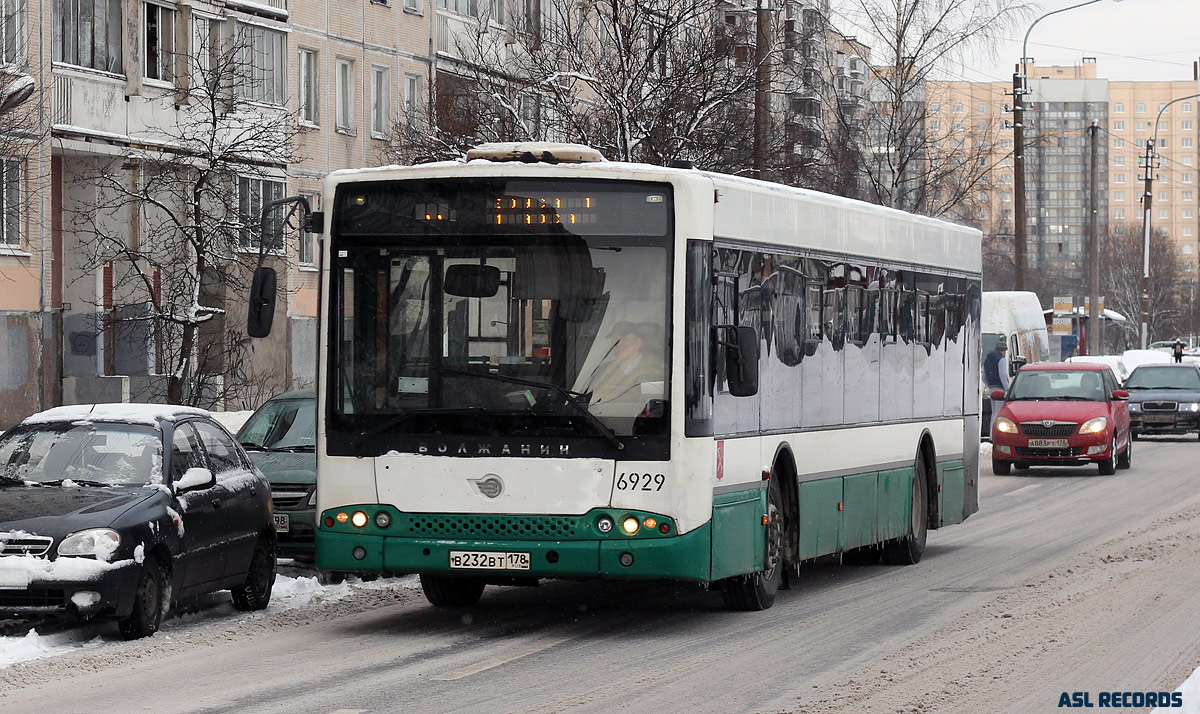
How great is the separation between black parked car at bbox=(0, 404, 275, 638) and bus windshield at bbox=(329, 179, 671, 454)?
51.8 inches

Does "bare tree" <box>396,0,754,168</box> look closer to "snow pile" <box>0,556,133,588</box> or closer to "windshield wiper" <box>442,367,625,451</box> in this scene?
"windshield wiper" <box>442,367,625,451</box>

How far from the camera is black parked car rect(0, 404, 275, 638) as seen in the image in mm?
11453

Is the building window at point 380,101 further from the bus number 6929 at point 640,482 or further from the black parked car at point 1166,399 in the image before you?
the bus number 6929 at point 640,482

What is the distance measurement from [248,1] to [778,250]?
1223 inches

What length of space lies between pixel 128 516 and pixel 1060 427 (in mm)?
21717

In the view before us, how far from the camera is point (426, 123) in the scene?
37844 millimetres

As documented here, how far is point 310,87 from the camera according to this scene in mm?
46344

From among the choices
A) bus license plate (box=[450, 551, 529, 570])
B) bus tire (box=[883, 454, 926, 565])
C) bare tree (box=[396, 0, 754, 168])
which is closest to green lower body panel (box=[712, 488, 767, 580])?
bus license plate (box=[450, 551, 529, 570])

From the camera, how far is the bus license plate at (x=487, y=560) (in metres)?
11.7

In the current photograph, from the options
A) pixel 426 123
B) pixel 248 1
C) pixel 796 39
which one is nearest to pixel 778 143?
pixel 796 39

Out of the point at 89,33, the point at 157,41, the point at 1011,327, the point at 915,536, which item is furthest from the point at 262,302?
the point at 1011,327

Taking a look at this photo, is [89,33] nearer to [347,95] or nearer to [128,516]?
[347,95]

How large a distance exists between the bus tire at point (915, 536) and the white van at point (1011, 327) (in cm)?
2403

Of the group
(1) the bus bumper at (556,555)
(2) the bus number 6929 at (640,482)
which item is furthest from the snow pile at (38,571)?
(2) the bus number 6929 at (640,482)
